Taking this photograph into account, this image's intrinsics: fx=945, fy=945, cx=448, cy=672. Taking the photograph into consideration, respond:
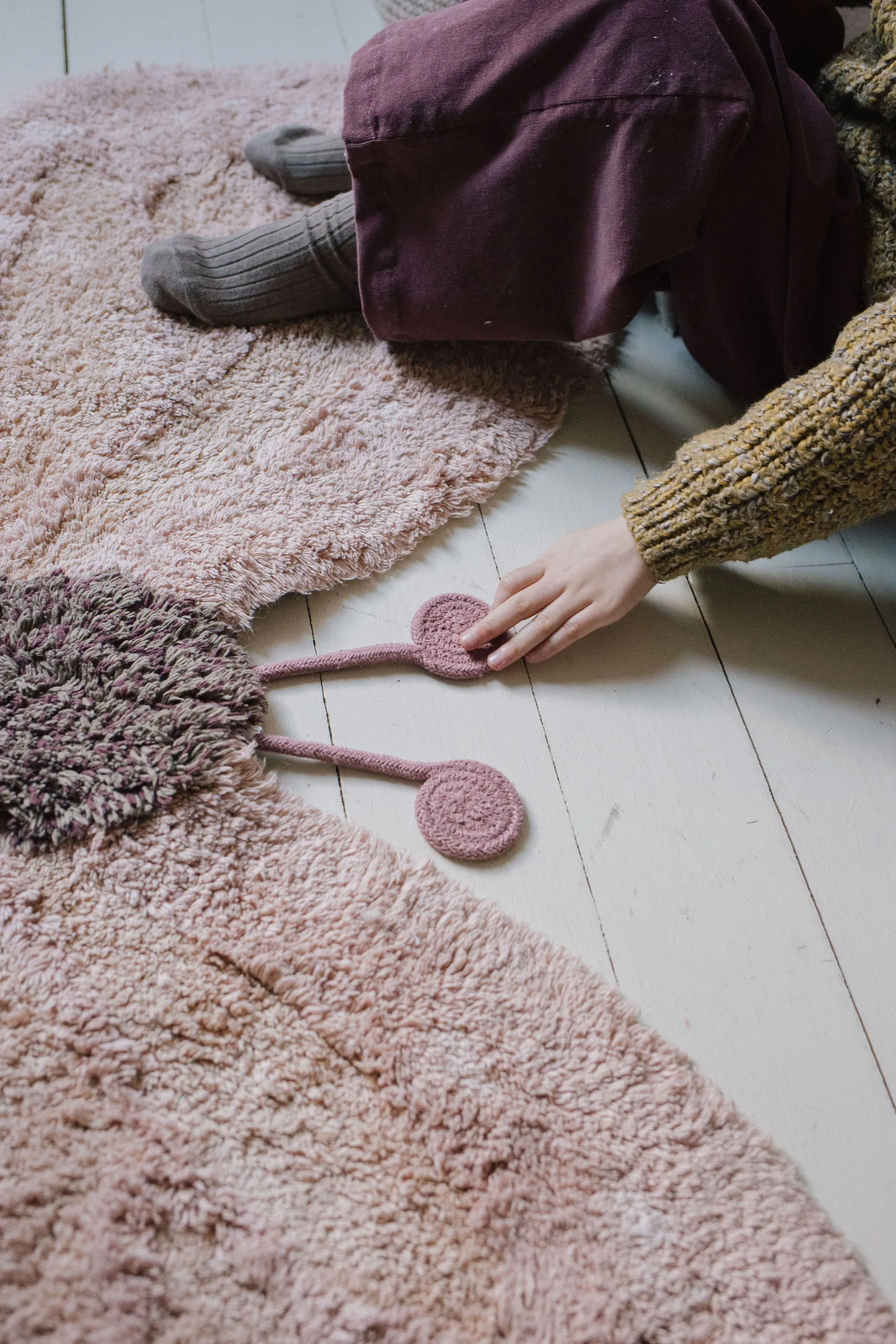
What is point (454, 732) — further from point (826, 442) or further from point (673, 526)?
point (826, 442)

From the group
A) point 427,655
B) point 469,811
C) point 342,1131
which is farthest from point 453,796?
point 342,1131

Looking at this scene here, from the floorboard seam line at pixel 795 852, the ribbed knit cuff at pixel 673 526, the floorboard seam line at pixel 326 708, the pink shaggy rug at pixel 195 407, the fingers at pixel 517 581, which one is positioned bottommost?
the floorboard seam line at pixel 795 852

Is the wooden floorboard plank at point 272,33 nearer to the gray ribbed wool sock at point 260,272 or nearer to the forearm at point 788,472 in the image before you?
the gray ribbed wool sock at point 260,272

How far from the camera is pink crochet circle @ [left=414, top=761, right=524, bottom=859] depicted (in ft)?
2.14

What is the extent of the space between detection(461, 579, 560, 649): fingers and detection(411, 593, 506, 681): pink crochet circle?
0.01 metres

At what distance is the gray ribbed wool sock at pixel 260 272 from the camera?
823mm

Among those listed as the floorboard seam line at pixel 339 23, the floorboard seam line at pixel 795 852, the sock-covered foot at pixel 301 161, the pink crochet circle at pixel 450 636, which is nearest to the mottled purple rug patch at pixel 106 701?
the pink crochet circle at pixel 450 636

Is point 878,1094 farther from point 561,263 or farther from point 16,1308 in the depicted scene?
point 561,263

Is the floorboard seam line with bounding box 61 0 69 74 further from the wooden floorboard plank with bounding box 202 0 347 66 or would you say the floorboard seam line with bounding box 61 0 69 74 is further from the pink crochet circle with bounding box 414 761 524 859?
the pink crochet circle with bounding box 414 761 524 859

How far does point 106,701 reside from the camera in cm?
66

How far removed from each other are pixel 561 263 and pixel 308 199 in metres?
0.35

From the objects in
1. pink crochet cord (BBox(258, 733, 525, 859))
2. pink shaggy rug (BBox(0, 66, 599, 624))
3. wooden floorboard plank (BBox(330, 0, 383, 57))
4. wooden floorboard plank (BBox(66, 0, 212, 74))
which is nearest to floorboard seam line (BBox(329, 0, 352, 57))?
wooden floorboard plank (BBox(330, 0, 383, 57))

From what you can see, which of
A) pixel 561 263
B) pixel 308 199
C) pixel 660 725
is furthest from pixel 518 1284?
pixel 308 199

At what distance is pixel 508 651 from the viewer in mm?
716
